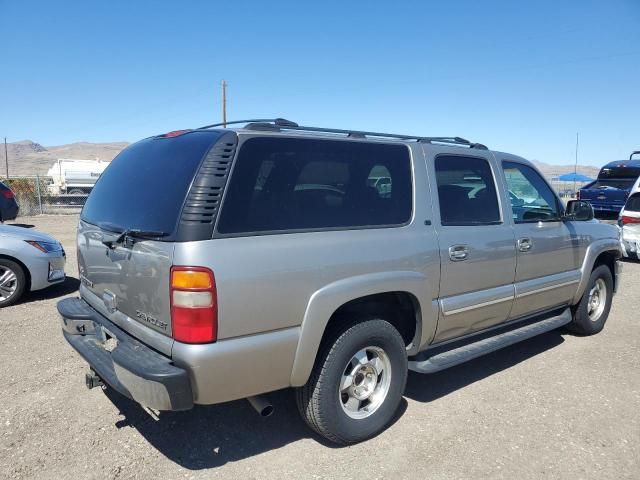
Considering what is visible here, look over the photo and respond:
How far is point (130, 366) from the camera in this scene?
8.36 ft

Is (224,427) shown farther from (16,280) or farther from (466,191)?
(16,280)

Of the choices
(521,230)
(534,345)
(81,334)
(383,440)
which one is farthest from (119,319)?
(534,345)

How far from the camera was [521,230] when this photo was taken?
4145 mm

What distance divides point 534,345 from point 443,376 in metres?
1.43

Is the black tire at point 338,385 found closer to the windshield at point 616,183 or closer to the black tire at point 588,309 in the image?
the black tire at point 588,309

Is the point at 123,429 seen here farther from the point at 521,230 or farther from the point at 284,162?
the point at 521,230

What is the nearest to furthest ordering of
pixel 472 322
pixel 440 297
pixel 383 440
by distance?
1. pixel 383 440
2. pixel 440 297
3. pixel 472 322

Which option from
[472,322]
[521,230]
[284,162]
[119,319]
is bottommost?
[472,322]

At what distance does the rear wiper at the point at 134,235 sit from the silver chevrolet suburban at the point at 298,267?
0.01 m

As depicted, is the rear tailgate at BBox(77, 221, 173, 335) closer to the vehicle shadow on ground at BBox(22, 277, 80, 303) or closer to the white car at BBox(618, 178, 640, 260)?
the vehicle shadow on ground at BBox(22, 277, 80, 303)

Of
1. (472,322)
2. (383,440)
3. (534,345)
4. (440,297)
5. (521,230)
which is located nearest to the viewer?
(383,440)

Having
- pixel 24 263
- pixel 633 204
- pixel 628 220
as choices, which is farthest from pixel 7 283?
pixel 633 204

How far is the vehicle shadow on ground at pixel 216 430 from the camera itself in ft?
10.1

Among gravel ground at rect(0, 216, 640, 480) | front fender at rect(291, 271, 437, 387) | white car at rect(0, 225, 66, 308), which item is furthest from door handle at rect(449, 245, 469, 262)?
white car at rect(0, 225, 66, 308)
